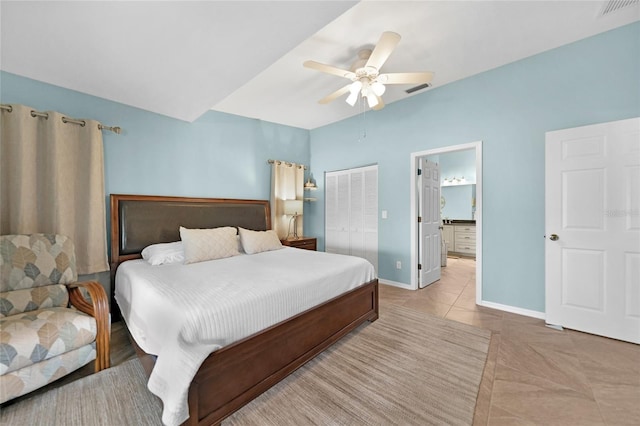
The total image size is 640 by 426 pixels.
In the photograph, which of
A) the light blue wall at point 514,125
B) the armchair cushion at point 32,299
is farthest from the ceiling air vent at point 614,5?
Answer: the armchair cushion at point 32,299

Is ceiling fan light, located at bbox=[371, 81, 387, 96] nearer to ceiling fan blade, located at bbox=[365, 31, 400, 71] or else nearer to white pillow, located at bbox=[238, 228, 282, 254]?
ceiling fan blade, located at bbox=[365, 31, 400, 71]

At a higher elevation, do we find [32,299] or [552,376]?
[32,299]

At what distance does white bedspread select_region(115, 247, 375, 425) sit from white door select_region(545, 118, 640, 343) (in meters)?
1.98

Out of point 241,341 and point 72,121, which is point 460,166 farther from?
point 72,121

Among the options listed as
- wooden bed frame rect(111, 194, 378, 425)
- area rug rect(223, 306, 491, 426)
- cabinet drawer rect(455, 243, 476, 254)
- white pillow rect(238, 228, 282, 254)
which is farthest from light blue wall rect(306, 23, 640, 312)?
cabinet drawer rect(455, 243, 476, 254)

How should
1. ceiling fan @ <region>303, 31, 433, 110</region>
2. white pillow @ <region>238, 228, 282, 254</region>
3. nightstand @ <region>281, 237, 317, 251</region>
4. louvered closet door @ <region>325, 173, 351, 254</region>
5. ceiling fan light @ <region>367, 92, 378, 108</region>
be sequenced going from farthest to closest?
louvered closet door @ <region>325, 173, 351, 254</region>
nightstand @ <region>281, 237, 317, 251</region>
white pillow @ <region>238, 228, 282, 254</region>
ceiling fan light @ <region>367, 92, 378, 108</region>
ceiling fan @ <region>303, 31, 433, 110</region>

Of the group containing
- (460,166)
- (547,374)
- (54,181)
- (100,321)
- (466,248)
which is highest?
(460,166)

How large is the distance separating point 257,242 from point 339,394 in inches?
80.6

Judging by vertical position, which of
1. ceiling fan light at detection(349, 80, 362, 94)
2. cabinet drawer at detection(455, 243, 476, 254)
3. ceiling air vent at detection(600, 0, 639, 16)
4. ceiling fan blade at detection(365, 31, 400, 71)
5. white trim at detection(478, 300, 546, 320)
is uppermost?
ceiling air vent at detection(600, 0, 639, 16)

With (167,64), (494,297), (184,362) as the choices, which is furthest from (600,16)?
(184,362)

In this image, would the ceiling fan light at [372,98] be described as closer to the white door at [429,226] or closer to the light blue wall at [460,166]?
the white door at [429,226]

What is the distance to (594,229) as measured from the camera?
2.39 meters

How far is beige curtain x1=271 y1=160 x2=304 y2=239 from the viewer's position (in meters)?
4.49

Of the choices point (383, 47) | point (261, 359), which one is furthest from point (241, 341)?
point (383, 47)
